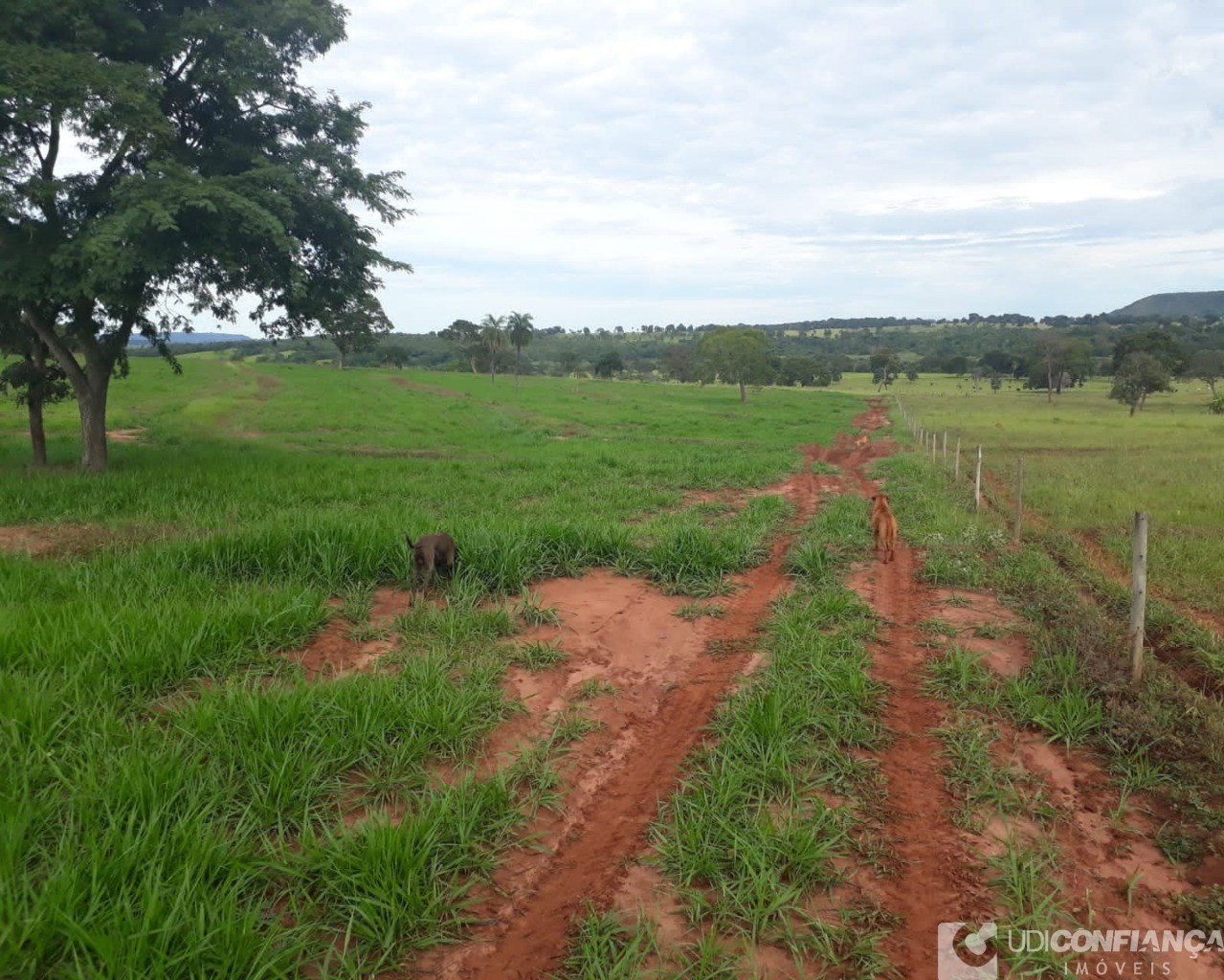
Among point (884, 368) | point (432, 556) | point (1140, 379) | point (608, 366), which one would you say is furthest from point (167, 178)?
point (884, 368)

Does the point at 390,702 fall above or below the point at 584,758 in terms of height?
above

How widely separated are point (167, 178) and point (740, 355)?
158 feet

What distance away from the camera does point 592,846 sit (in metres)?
3.29

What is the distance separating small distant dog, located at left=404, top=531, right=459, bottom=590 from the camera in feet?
20.2

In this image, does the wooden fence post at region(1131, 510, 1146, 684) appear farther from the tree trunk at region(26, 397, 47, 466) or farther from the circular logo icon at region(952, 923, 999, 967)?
the tree trunk at region(26, 397, 47, 466)

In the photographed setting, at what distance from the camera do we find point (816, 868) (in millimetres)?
3041

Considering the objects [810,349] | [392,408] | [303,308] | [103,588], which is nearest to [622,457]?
[303,308]

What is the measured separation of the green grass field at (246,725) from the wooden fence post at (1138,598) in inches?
134

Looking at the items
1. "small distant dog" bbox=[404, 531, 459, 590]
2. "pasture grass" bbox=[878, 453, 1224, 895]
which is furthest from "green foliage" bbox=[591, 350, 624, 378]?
"small distant dog" bbox=[404, 531, 459, 590]

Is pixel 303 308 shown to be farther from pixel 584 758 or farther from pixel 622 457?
pixel 584 758

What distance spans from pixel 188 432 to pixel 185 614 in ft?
72.7

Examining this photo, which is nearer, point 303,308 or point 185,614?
point 185,614

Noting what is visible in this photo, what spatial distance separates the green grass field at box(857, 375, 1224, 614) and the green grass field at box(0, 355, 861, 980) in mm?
4737

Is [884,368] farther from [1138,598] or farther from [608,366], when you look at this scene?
[1138,598]
